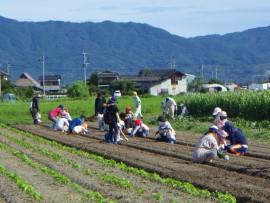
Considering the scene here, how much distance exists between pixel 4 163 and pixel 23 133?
1266 cm

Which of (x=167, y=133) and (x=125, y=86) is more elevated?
(x=125, y=86)

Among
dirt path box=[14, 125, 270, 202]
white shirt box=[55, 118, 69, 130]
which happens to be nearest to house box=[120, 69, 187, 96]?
white shirt box=[55, 118, 69, 130]

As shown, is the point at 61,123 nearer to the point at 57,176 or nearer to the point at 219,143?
the point at 219,143

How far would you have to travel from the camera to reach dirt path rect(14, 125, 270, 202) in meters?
12.4

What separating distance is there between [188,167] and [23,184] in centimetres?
421

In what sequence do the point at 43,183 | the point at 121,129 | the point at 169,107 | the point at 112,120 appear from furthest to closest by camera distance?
the point at 169,107, the point at 121,129, the point at 112,120, the point at 43,183

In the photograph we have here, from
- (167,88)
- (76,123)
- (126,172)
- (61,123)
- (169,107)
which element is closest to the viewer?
(126,172)

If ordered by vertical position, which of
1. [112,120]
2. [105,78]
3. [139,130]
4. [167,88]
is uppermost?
[105,78]

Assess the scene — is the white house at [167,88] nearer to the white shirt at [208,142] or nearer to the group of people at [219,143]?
the group of people at [219,143]

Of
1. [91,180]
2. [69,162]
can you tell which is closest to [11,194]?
[91,180]

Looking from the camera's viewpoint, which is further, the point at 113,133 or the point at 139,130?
the point at 139,130

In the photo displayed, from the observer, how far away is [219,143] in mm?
18031

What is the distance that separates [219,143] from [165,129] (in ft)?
18.3

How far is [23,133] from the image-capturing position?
30578 mm
